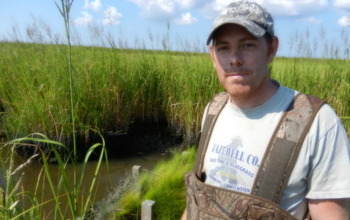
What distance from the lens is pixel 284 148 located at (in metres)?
1.15

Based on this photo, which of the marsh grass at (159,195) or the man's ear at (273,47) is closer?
the man's ear at (273,47)

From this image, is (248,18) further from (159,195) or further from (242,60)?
(159,195)

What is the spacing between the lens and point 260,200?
3.85 feet

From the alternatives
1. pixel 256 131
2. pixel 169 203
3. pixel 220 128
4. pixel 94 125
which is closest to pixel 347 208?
pixel 256 131

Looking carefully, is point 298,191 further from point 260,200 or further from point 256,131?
point 256,131

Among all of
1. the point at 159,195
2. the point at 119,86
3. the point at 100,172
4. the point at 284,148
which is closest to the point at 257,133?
the point at 284,148

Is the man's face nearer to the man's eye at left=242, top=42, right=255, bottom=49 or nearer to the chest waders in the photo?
the man's eye at left=242, top=42, right=255, bottom=49

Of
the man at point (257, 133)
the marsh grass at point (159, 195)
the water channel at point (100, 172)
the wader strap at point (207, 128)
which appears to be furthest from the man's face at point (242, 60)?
the water channel at point (100, 172)

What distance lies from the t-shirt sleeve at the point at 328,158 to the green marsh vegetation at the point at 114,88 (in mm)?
2396

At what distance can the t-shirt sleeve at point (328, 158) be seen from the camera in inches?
42.1

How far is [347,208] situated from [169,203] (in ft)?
6.71

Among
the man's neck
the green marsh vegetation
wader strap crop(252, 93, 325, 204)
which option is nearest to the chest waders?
wader strap crop(252, 93, 325, 204)

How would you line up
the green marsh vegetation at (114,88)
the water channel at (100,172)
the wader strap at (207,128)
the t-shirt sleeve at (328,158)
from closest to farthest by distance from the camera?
the t-shirt sleeve at (328,158) < the wader strap at (207,128) < the water channel at (100,172) < the green marsh vegetation at (114,88)

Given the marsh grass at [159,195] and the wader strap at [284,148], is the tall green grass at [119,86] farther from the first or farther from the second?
the wader strap at [284,148]
